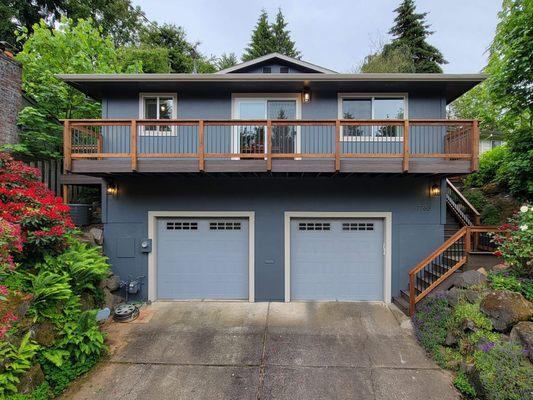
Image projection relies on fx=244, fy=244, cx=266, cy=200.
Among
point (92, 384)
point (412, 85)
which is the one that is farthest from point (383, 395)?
point (412, 85)

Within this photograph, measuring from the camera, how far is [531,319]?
3.86 m

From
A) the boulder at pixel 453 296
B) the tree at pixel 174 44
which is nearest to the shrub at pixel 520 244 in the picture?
the boulder at pixel 453 296

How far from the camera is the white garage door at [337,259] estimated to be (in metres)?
6.33

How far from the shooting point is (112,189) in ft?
20.6

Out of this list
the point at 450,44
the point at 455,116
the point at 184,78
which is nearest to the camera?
the point at 184,78

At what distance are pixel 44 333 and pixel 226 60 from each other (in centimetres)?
2556

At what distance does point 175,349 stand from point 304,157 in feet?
14.8

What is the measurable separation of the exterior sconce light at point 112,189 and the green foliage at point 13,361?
355 centimetres

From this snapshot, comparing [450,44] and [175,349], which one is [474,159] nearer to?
[175,349]

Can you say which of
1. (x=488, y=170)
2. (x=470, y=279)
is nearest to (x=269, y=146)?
(x=470, y=279)

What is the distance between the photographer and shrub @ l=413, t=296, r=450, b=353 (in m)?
4.41

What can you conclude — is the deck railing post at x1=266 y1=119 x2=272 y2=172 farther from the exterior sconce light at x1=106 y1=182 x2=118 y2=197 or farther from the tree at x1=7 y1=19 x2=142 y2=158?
the tree at x1=7 y1=19 x2=142 y2=158

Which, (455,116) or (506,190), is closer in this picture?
(506,190)

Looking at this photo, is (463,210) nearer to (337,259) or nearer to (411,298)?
(411,298)
